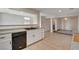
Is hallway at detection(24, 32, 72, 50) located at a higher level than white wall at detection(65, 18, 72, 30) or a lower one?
lower

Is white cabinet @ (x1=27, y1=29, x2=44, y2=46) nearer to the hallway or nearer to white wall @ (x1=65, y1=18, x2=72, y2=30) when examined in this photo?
the hallway

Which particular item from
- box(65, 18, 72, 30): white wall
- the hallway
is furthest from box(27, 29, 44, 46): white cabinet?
box(65, 18, 72, 30): white wall

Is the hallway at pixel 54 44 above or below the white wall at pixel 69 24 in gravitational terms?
below

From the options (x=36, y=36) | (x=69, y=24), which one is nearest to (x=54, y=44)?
(x=69, y=24)

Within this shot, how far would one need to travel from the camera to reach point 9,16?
136 cm

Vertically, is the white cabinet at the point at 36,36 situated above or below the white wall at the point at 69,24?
below

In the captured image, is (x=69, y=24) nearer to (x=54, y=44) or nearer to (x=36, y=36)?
(x=54, y=44)

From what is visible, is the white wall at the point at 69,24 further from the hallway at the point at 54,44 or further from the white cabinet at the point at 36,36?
the white cabinet at the point at 36,36

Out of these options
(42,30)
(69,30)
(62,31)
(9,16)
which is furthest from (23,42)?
(69,30)

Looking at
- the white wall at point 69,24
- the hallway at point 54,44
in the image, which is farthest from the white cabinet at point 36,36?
the white wall at point 69,24

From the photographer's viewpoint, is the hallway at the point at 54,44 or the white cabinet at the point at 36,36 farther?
the white cabinet at the point at 36,36

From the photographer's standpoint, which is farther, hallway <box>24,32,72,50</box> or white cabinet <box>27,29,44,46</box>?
white cabinet <box>27,29,44,46</box>

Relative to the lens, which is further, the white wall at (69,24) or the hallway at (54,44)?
the white wall at (69,24)
